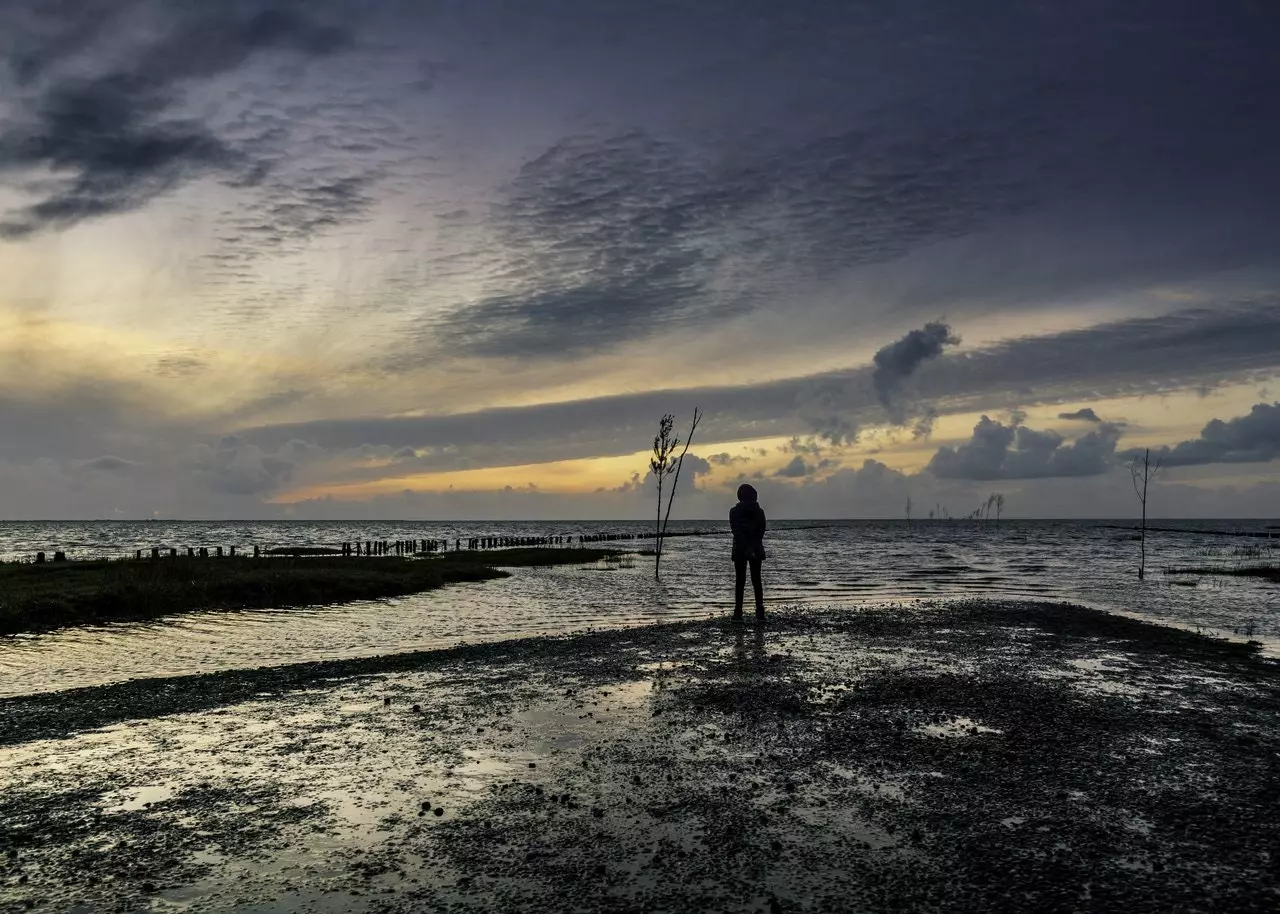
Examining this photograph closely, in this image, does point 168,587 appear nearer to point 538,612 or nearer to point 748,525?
point 538,612

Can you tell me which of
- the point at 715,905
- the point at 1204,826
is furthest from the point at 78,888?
the point at 1204,826

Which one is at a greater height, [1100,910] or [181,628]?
[1100,910]

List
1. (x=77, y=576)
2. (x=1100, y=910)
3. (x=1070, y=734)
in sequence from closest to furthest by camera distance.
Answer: (x=1100, y=910)
(x=1070, y=734)
(x=77, y=576)

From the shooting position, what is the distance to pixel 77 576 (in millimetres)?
33312

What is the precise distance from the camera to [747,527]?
20625mm

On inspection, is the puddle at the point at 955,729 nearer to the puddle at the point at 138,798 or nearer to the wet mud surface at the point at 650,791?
the wet mud surface at the point at 650,791

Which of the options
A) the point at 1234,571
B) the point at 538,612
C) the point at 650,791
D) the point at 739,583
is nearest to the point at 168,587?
the point at 538,612

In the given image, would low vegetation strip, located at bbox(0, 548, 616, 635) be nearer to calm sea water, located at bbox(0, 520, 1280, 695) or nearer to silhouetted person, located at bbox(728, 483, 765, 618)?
calm sea water, located at bbox(0, 520, 1280, 695)

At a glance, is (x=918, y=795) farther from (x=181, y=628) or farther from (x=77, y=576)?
(x=77, y=576)

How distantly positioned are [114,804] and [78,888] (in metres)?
2.08

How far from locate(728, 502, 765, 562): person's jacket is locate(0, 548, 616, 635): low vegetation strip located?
18917mm

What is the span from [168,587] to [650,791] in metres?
27.0

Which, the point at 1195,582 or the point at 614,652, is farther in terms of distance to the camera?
the point at 1195,582

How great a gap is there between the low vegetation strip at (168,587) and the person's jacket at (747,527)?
18917mm
